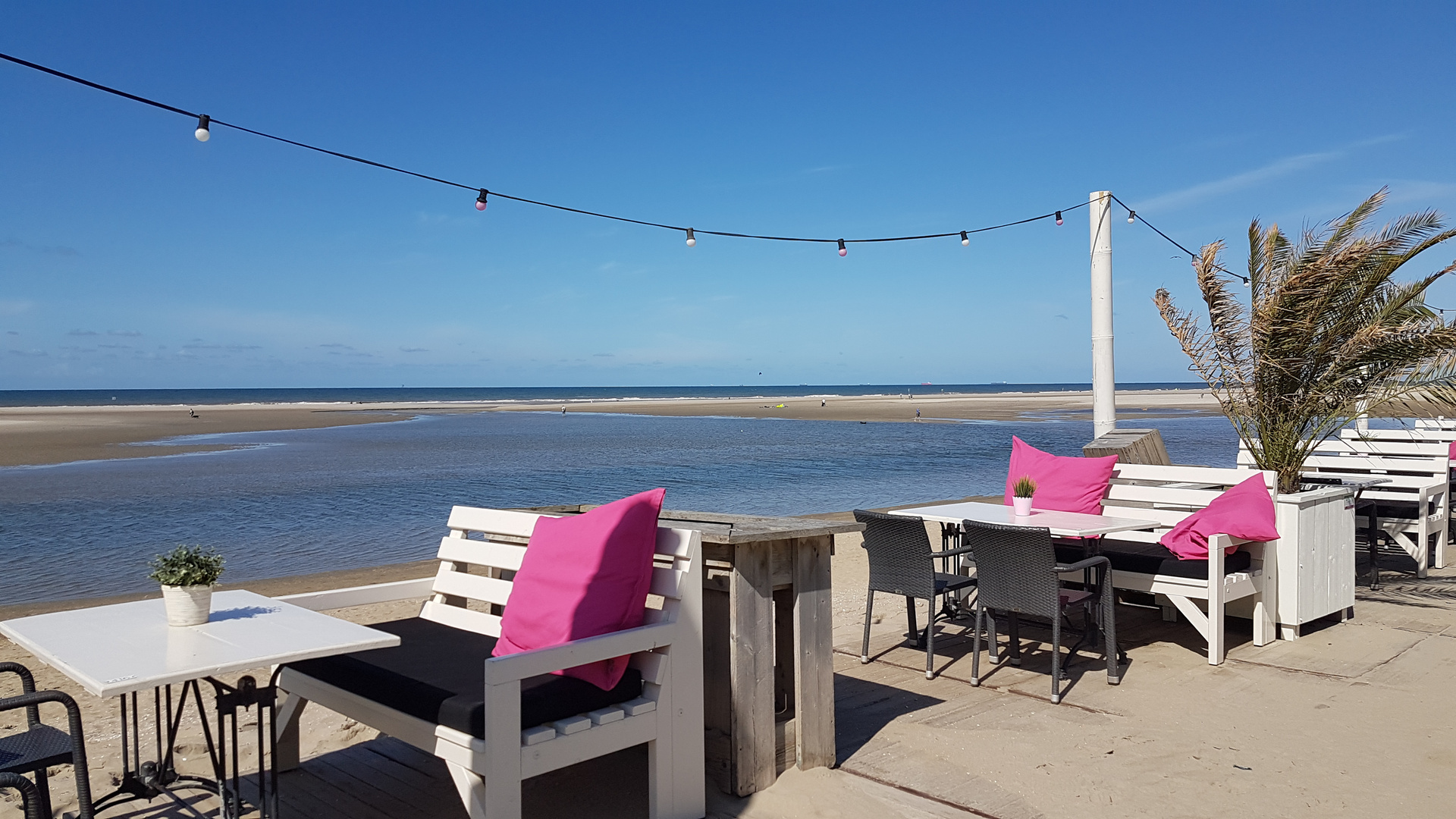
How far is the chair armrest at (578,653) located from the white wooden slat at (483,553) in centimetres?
69

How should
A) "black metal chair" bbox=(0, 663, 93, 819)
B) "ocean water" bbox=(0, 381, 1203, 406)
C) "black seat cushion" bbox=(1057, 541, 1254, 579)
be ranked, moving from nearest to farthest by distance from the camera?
"black metal chair" bbox=(0, 663, 93, 819) → "black seat cushion" bbox=(1057, 541, 1254, 579) → "ocean water" bbox=(0, 381, 1203, 406)

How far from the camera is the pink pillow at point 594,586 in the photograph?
10.0 ft

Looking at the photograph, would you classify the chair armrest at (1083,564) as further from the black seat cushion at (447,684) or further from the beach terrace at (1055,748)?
the black seat cushion at (447,684)

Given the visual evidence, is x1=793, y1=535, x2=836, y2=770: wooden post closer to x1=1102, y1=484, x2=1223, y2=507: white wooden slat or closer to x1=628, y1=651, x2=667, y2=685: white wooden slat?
x1=628, y1=651, x2=667, y2=685: white wooden slat

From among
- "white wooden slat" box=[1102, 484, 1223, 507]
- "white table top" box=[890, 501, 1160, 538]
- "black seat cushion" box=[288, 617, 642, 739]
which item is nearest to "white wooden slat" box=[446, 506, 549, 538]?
"black seat cushion" box=[288, 617, 642, 739]

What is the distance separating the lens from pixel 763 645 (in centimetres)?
336

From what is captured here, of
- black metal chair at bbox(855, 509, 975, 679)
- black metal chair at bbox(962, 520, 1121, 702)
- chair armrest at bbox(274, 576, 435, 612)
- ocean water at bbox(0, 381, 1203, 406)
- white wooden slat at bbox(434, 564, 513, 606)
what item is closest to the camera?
chair armrest at bbox(274, 576, 435, 612)

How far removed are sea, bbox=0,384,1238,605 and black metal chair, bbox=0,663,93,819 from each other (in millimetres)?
6295

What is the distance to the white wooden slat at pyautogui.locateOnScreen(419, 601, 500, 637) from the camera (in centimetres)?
381

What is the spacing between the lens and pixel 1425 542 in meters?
7.40

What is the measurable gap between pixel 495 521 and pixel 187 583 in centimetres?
121

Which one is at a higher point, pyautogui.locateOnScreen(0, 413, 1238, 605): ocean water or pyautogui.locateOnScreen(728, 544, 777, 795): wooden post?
pyautogui.locateOnScreen(728, 544, 777, 795): wooden post

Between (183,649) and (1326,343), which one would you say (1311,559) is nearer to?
(1326,343)

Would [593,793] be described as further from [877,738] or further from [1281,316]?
[1281,316]
